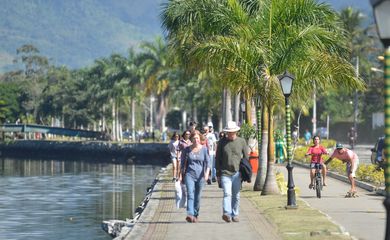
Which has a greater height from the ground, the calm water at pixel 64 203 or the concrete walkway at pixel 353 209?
the concrete walkway at pixel 353 209

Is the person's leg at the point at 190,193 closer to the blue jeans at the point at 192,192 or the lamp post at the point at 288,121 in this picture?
the blue jeans at the point at 192,192

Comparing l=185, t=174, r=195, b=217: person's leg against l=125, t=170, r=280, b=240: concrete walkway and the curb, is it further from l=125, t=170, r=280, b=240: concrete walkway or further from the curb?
the curb

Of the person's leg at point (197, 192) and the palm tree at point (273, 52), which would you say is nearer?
the person's leg at point (197, 192)

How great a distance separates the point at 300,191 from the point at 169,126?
12139 centimetres

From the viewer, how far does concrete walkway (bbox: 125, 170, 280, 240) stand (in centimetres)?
1917

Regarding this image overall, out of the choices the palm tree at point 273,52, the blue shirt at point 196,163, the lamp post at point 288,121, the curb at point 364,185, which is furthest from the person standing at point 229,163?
the curb at point 364,185

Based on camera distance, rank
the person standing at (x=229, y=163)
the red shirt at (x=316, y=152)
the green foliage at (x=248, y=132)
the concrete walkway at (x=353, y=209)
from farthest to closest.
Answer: the green foliage at (x=248, y=132) < the red shirt at (x=316, y=152) < the person standing at (x=229, y=163) < the concrete walkway at (x=353, y=209)

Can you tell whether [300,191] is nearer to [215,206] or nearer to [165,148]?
[215,206]

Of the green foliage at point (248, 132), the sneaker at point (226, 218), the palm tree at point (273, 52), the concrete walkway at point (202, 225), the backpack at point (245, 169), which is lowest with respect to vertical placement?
the concrete walkway at point (202, 225)

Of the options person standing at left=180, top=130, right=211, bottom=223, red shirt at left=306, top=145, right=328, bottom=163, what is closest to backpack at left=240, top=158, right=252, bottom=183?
person standing at left=180, top=130, right=211, bottom=223

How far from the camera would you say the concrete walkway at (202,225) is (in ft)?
62.9

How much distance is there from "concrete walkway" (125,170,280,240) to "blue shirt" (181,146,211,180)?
40.0 inches

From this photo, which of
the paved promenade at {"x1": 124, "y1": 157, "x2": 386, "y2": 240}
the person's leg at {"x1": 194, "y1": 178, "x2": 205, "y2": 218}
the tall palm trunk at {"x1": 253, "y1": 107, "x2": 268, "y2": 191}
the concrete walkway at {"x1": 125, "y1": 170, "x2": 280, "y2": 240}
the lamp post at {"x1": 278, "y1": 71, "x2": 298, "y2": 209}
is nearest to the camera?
the concrete walkway at {"x1": 125, "y1": 170, "x2": 280, "y2": 240}

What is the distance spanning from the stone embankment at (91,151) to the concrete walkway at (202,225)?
68244 mm
